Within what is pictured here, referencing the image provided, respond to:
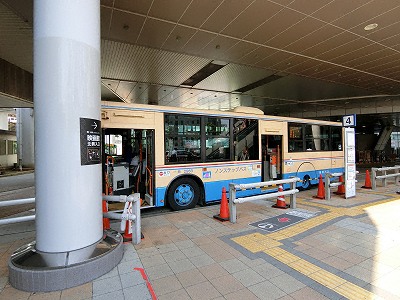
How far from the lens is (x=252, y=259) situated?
12.8 feet

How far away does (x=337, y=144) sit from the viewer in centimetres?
1145

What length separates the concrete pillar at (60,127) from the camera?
11.1 feet

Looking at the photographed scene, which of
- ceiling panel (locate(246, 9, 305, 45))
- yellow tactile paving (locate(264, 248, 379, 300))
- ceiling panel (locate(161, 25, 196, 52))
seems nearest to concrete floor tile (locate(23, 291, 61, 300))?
yellow tactile paving (locate(264, 248, 379, 300))

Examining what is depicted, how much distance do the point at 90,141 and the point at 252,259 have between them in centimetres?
323

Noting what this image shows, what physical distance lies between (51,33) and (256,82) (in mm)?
12194

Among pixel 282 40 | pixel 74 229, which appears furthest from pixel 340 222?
pixel 282 40

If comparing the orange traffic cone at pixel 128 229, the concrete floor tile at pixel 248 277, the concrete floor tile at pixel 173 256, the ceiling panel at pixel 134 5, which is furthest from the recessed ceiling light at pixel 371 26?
the orange traffic cone at pixel 128 229

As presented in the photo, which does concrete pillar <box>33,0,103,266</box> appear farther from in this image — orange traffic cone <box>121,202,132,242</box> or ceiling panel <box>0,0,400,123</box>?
ceiling panel <box>0,0,400,123</box>

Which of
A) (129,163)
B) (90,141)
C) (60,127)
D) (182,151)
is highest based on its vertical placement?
(60,127)

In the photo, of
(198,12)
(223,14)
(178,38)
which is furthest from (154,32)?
(223,14)

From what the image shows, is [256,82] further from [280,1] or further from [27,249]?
[27,249]

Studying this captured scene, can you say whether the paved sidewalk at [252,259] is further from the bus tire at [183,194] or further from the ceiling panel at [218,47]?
the ceiling panel at [218,47]

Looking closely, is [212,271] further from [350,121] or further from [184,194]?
[350,121]

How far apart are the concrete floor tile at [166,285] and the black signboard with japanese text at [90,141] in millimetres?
2023
